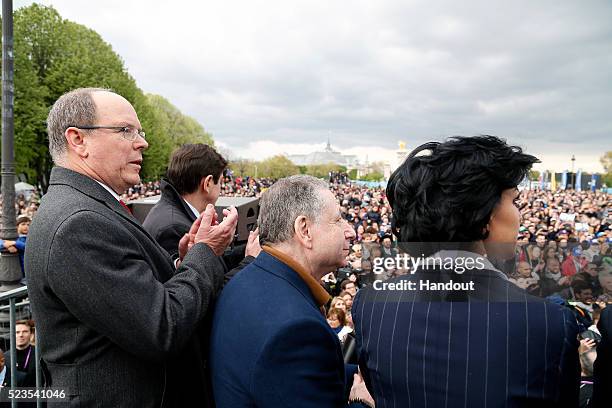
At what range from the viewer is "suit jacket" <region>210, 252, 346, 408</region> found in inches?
62.0

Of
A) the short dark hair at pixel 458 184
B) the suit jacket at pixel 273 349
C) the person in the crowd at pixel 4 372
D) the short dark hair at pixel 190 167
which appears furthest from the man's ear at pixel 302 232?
the person in the crowd at pixel 4 372

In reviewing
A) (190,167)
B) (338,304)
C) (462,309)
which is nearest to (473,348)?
(462,309)

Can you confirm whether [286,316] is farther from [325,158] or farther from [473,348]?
[325,158]

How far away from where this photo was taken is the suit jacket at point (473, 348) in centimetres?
134

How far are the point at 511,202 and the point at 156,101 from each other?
72492 millimetres

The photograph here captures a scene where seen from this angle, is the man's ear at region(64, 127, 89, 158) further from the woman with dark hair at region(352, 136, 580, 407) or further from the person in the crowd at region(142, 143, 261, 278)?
the woman with dark hair at region(352, 136, 580, 407)

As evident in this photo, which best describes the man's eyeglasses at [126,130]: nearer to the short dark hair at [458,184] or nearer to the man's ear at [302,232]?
the man's ear at [302,232]

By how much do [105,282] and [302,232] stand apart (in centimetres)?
77

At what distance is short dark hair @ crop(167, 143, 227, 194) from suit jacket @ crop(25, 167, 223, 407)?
1328 mm

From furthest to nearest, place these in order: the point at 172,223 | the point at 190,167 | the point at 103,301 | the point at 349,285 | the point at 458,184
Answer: the point at 349,285
the point at 190,167
the point at 172,223
the point at 103,301
the point at 458,184

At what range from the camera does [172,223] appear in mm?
3010

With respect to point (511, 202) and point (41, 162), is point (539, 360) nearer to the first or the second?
point (511, 202)

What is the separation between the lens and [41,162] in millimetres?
30562

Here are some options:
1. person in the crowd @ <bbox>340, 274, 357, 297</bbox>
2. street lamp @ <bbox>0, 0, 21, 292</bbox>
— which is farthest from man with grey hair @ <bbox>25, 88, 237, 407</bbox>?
street lamp @ <bbox>0, 0, 21, 292</bbox>
